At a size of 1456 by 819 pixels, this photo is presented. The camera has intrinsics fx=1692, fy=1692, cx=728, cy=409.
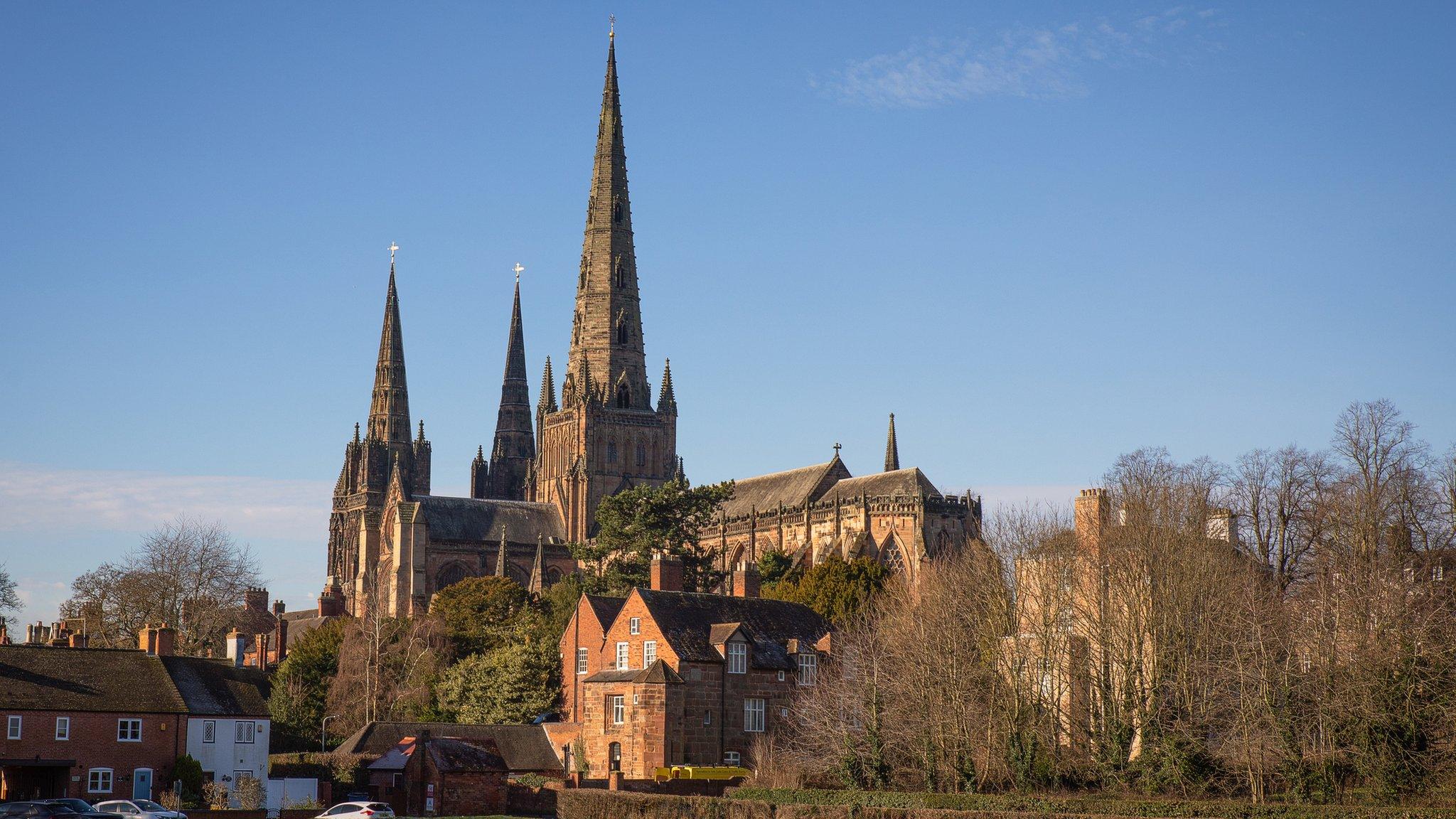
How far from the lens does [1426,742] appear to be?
41.2m

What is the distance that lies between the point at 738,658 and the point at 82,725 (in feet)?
69.3

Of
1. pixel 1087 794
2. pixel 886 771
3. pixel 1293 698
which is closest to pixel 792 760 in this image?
pixel 886 771

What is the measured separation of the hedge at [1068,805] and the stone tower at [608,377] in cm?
8933

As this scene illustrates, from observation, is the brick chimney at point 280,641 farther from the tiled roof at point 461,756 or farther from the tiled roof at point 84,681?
the tiled roof at point 461,756

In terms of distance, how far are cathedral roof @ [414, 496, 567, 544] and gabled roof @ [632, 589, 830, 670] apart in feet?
245

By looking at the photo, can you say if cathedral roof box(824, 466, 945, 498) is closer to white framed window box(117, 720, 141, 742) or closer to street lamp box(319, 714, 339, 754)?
street lamp box(319, 714, 339, 754)

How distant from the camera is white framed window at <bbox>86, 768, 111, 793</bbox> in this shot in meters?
52.0

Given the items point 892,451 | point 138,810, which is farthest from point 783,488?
point 138,810

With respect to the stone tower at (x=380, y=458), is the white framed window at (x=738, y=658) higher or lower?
lower

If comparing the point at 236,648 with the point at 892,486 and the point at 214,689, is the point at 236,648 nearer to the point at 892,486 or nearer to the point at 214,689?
the point at 214,689

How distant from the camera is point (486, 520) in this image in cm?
13712

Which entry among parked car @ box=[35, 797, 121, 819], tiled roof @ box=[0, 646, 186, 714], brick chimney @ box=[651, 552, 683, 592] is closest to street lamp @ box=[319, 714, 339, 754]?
tiled roof @ box=[0, 646, 186, 714]

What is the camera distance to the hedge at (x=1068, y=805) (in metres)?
35.4

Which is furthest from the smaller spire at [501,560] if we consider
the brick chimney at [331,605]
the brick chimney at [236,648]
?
the brick chimney at [236,648]
